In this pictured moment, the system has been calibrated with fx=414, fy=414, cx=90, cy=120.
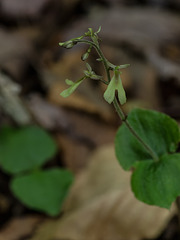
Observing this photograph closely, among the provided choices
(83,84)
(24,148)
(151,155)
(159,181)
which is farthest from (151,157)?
(83,84)

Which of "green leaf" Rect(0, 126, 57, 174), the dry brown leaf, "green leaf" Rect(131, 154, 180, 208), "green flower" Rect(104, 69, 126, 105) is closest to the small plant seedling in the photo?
"green leaf" Rect(131, 154, 180, 208)

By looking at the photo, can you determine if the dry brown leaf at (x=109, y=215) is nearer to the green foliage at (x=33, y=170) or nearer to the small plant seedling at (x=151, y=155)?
the green foliage at (x=33, y=170)

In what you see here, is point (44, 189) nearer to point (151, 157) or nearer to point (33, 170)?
point (33, 170)

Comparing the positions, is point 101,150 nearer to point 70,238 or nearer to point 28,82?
point 70,238

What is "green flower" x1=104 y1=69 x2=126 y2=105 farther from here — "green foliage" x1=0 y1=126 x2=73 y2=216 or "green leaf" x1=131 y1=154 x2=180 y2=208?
"green foliage" x1=0 y1=126 x2=73 y2=216

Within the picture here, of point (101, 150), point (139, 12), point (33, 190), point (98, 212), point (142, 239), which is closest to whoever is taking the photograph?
point (142, 239)

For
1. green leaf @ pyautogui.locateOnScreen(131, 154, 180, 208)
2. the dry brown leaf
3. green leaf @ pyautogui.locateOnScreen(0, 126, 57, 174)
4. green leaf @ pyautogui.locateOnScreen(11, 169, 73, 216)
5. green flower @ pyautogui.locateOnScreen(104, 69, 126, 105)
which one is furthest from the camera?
green leaf @ pyautogui.locateOnScreen(0, 126, 57, 174)

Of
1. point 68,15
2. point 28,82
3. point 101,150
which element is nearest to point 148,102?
point 101,150
